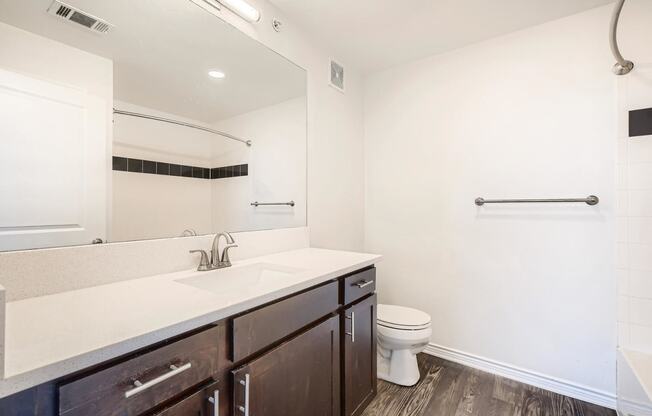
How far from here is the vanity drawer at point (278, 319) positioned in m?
0.89

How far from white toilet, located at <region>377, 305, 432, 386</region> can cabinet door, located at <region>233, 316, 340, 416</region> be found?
0.60 m

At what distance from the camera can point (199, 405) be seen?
2.55ft

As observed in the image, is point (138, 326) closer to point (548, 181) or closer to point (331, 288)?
point (331, 288)

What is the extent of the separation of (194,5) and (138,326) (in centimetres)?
140

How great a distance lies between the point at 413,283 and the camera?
2.29 meters

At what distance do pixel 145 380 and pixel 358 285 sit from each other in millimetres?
983

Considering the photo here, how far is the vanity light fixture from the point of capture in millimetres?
1442

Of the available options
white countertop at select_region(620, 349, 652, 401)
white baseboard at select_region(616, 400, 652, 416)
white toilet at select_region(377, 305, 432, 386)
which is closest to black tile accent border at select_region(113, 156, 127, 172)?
white toilet at select_region(377, 305, 432, 386)

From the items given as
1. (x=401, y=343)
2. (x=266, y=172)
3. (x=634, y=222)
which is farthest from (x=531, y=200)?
(x=266, y=172)

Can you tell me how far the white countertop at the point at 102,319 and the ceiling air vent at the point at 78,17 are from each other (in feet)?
3.11

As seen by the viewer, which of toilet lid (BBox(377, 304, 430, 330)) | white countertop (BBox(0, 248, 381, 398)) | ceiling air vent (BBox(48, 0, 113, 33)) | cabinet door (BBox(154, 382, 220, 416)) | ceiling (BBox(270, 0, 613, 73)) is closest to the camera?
white countertop (BBox(0, 248, 381, 398))

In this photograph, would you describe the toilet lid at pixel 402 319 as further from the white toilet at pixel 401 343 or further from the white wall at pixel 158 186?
the white wall at pixel 158 186

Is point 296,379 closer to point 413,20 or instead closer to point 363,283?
point 363,283

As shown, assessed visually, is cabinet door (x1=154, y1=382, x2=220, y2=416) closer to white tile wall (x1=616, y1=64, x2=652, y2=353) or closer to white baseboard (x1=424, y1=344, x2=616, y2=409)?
white baseboard (x1=424, y1=344, x2=616, y2=409)
